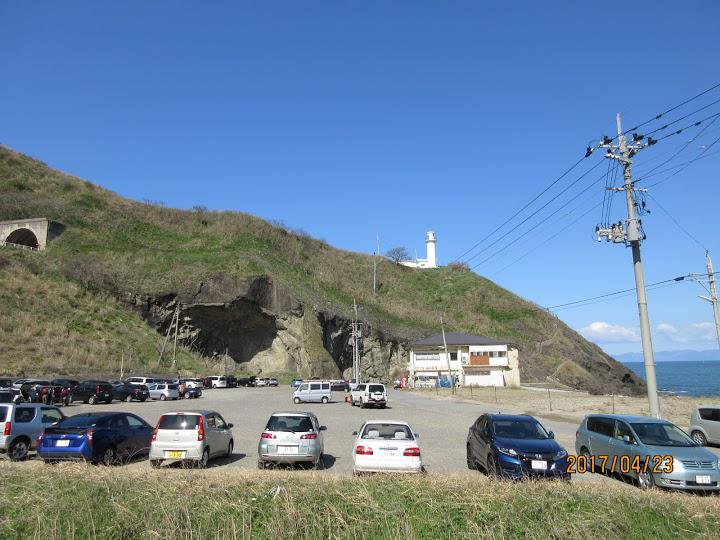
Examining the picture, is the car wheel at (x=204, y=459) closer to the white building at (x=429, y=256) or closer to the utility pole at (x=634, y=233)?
the utility pole at (x=634, y=233)

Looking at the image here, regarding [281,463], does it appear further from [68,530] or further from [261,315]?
[261,315]

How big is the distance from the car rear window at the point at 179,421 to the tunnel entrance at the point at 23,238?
69317mm

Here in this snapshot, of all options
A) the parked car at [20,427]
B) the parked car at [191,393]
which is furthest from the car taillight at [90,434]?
the parked car at [191,393]

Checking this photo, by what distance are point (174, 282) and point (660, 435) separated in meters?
66.9

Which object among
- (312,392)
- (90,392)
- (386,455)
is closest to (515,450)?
(386,455)

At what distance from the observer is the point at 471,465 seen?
13352 millimetres

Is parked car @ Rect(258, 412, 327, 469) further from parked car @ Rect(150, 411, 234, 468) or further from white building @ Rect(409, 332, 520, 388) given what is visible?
white building @ Rect(409, 332, 520, 388)

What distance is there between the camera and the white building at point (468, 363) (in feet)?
223

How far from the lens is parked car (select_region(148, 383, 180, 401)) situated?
40938mm

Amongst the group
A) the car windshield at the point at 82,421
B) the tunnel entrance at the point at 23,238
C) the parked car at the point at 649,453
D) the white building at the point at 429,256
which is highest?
the white building at the point at 429,256

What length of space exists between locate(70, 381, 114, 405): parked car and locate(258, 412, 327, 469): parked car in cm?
2706

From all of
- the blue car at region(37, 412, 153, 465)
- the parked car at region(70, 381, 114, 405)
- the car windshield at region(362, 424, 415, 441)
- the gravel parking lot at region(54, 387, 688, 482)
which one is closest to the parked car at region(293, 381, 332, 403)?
the gravel parking lot at region(54, 387, 688, 482)

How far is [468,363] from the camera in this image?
68.6 m

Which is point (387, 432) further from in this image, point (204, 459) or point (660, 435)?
point (660, 435)
